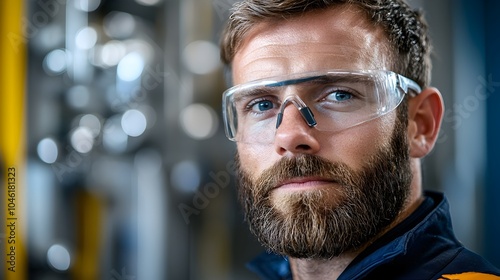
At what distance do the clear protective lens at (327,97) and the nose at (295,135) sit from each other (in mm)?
11

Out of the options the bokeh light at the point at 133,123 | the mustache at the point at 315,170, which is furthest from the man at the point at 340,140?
the bokeh light at the point at 133,123

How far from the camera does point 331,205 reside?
124 cm

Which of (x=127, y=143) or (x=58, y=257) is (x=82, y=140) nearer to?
(x=127, y=143)

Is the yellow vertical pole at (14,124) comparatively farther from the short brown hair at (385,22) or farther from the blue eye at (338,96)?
the blue eye at (338,96)

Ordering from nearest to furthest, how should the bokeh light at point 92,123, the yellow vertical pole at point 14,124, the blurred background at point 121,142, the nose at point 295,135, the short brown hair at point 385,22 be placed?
the nose at point 295,135
the short brown hair at point 385,22
the yellow vertical pole at point 14,124
the blurred background at point 121,142
the bokeh light at point 92,123

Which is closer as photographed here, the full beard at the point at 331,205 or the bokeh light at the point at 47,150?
the full beard at the point at 331,205

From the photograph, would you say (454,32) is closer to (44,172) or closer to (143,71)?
(143,71)

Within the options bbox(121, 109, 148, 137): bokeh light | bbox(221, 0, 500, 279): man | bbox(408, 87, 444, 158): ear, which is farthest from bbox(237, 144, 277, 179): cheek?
bbox(121, 109, 148, 137): bokeh light

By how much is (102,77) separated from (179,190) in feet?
1.67

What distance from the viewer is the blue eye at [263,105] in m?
1.36

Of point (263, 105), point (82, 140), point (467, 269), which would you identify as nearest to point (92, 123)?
point (82, 140)

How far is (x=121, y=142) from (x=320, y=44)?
1.09 metres

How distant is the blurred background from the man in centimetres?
85

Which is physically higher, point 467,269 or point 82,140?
point 82,140
